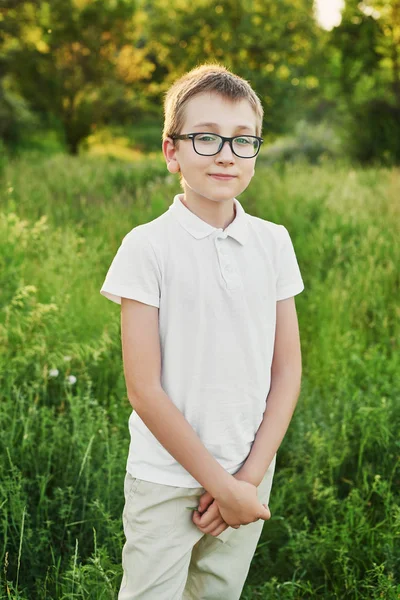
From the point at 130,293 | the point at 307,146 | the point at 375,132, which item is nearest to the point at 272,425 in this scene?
the point at 130,293

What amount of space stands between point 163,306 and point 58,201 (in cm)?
526

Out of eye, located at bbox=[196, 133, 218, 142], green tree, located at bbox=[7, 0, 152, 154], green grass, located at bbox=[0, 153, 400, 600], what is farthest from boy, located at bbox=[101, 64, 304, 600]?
green tree, located at bbox=[7, 0, 152, 154]

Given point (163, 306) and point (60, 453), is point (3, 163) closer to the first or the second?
point (60, 453)

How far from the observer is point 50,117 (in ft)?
69.4

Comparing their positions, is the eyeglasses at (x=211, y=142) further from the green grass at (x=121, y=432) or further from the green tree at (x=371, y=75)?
the green tree at (x=371, y=75)

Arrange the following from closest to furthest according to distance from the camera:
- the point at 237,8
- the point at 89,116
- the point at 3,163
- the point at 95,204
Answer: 1. the point at 95,204
2. the point at 3,163
3. the point at 237,8
4. the point at 89,116

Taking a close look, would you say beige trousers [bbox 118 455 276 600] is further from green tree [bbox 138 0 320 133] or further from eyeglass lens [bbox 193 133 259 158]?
green tree [bbox 138 0 320 133]

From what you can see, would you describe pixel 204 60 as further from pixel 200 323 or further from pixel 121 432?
pixel 200 323

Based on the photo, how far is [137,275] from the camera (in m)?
1.57

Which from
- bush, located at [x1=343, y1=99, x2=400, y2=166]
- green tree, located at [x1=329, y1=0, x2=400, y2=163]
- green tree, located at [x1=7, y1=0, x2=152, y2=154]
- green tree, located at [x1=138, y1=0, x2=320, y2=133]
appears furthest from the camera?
green tree, located at [x1=7, y1=0, x2=152, y2=154]

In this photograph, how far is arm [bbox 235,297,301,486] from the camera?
5.42 ft

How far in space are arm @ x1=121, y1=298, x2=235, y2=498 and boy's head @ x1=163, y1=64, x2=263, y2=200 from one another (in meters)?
0.36

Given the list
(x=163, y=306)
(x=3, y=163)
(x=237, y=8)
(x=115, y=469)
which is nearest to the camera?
(x=163, y=306)

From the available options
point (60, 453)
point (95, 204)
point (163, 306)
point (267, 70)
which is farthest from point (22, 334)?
point (267, 70)
